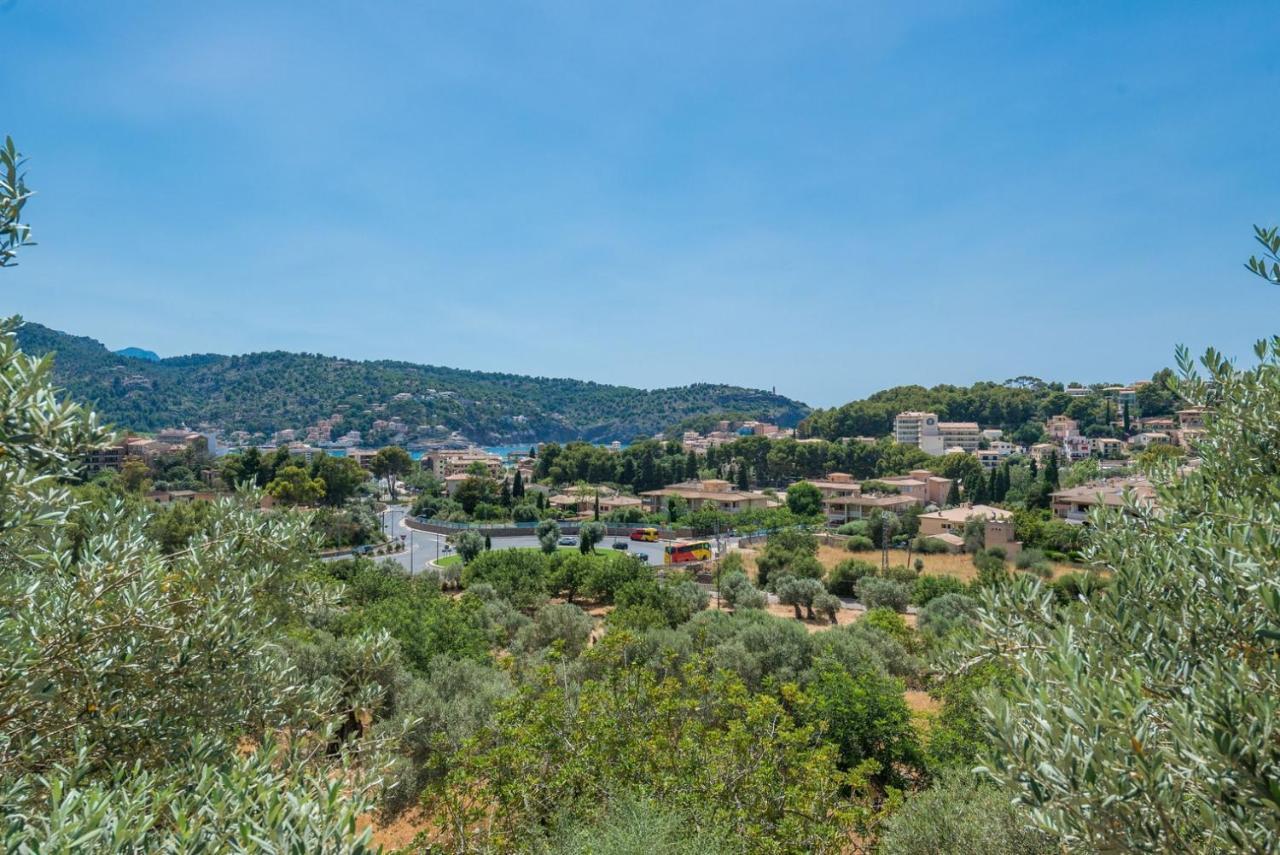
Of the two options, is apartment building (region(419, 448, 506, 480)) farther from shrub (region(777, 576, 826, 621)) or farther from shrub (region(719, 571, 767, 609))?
shrub (region(777, 576, 826, 621))

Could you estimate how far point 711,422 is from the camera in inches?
5881

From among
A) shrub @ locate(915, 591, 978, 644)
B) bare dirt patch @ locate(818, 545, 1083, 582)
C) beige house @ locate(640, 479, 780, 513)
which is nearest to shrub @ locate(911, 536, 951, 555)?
bare dirt patch @ locate(818, 545, 1083, 582)

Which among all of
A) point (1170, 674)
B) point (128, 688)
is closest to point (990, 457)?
point (1170, 674)

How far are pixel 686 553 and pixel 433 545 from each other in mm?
17470

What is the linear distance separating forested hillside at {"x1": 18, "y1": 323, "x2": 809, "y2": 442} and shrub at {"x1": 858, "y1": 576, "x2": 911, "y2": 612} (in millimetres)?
143962

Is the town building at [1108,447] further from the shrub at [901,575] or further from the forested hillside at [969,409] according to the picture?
the shrub at [901,575]

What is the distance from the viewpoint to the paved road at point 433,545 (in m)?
36.4

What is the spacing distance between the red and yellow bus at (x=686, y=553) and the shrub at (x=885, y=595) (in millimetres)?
10946

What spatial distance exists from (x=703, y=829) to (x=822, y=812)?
145 centimetres

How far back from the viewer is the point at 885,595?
2469 centimetres

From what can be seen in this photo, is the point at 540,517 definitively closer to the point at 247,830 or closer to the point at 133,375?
the point at 247,830

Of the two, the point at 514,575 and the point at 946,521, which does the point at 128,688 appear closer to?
the point at 514,575

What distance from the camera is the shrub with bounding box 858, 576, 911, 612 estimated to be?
2455 cm

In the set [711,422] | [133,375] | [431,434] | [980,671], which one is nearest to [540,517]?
[980,671]
